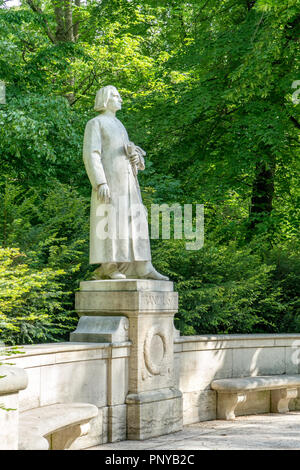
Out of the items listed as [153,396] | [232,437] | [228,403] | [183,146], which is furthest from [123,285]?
[183,146]

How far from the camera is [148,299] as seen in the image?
7066 mm

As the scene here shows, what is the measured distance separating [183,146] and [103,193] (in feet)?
25.5

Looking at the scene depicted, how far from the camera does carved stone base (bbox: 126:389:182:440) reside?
691 centimetres

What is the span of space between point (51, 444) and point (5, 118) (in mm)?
5852

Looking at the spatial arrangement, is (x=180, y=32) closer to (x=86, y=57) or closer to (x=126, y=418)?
(x=86, y=57)

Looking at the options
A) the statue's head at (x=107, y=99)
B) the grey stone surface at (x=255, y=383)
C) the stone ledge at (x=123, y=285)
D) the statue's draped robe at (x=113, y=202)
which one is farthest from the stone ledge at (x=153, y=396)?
the statue's head at (x=107, y=99)

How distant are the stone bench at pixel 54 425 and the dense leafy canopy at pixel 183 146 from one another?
128 cm

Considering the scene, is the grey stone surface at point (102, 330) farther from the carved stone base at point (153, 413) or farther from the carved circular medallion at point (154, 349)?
the carved stone base at point (153, 413)

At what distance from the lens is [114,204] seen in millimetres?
7305

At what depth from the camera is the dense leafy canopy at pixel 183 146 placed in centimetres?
891

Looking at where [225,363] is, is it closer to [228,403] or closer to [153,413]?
[228,403]

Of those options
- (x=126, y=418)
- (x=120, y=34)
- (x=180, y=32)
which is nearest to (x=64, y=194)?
(x=126, y=418)

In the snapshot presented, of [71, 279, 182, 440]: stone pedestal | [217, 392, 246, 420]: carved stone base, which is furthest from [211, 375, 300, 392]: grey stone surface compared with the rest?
[71, 279, 182, 440]: stone pedestal

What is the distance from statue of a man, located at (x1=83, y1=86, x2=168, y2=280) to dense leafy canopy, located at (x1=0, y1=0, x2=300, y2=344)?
0.57 meters
